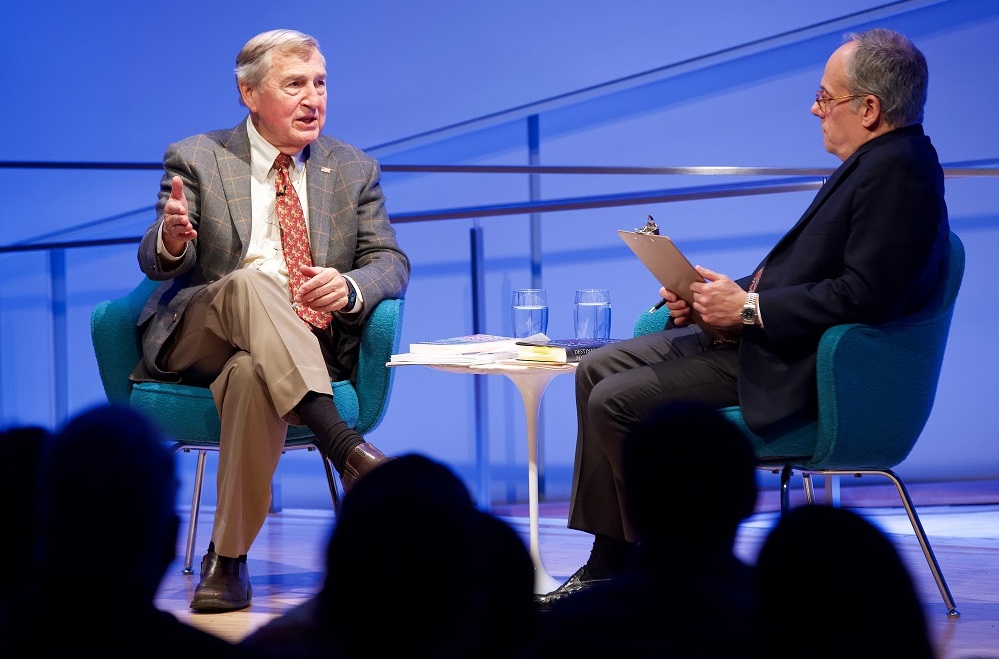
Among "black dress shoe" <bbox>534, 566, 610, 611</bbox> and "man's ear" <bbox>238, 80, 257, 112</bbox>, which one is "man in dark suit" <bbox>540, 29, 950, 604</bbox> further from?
"man's ear" <bbox>238, 80, 257, 112</bbox>

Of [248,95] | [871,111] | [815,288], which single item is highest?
[248,95]

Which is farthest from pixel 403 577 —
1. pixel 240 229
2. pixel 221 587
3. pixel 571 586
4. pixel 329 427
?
pixel 240 229

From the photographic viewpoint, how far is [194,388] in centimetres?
265

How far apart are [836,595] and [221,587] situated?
1.83 meters

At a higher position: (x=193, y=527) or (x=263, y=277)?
(x=263, y=277)

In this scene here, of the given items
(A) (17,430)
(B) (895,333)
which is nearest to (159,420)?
(A) (17,430)

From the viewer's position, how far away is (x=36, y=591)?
2.93ft

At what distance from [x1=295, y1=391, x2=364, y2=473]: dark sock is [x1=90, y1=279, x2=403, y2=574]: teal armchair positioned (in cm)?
17

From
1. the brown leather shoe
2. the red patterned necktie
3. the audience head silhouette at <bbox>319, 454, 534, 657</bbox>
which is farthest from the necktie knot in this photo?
the audience head silhouette at <bbox>319, 454, 534, 657</bbox>

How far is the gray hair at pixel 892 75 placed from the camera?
227cm

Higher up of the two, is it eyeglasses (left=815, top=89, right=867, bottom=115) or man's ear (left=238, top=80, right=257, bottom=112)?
man's ear (left=238, top=80, right=257, bottom=112)

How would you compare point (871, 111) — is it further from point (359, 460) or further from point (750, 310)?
point (359, 460)

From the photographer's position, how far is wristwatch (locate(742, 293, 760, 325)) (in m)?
2.23

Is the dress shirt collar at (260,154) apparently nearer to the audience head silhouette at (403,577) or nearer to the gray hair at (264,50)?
the gray hair at (264,50)
